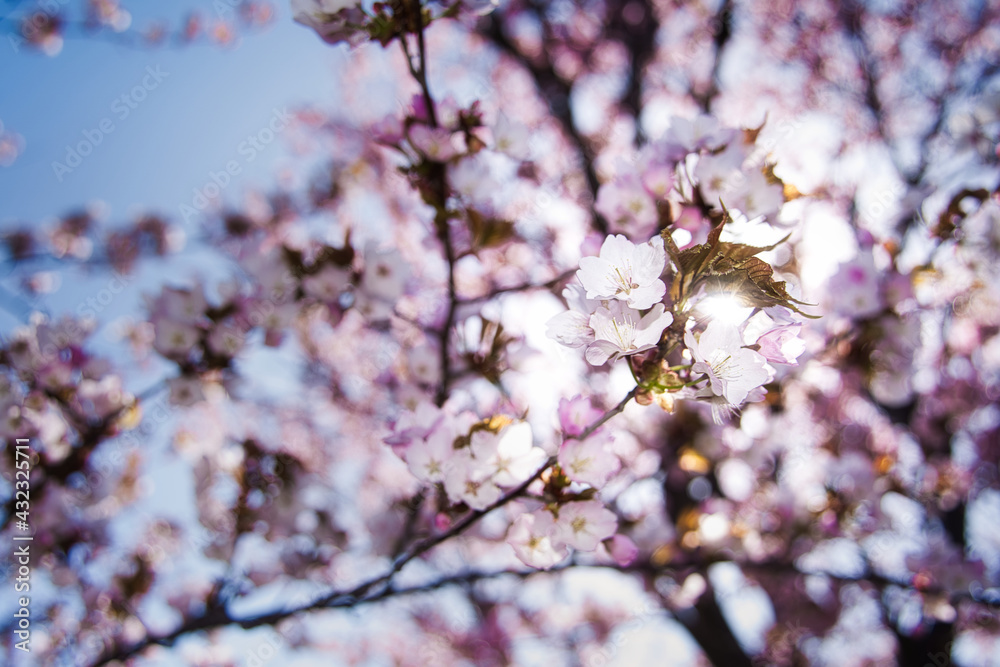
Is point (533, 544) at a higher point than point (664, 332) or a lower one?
lower

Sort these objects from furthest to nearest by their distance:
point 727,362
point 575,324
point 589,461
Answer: point 589,461, point 575,324, point 727,362

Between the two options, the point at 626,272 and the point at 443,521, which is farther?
the point at 443,521

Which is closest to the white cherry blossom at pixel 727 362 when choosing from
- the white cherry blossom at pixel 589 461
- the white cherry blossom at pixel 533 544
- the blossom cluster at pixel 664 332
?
the blossom cluster at pixel 664 332

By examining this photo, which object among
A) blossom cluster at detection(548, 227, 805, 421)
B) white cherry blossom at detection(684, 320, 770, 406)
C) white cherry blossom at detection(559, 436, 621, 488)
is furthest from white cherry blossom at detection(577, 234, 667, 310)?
white cherry blossom at detection(559, 436, 621, 488)

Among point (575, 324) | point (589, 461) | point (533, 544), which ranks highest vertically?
point (575, 324)

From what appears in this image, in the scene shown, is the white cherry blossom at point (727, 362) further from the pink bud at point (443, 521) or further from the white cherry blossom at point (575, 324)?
the pink bud at point (443, 521)

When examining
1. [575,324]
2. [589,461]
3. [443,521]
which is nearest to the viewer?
[575,324]

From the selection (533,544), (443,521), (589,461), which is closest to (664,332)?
(589,461)

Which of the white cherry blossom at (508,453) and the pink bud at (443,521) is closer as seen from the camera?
the white cherry blossom at (508,453)

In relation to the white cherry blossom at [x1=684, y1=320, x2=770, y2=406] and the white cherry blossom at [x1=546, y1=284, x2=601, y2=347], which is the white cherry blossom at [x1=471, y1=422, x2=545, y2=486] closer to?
the white cherry blossom at [x1=546, y1=284, x2=601, y2=347]

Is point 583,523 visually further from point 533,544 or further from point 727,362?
point 727,362

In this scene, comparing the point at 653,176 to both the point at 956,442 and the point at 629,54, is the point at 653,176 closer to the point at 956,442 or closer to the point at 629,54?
the point at 629,54

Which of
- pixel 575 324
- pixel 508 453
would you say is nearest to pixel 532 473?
pixel 508 453

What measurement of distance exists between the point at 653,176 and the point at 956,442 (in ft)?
16.2
